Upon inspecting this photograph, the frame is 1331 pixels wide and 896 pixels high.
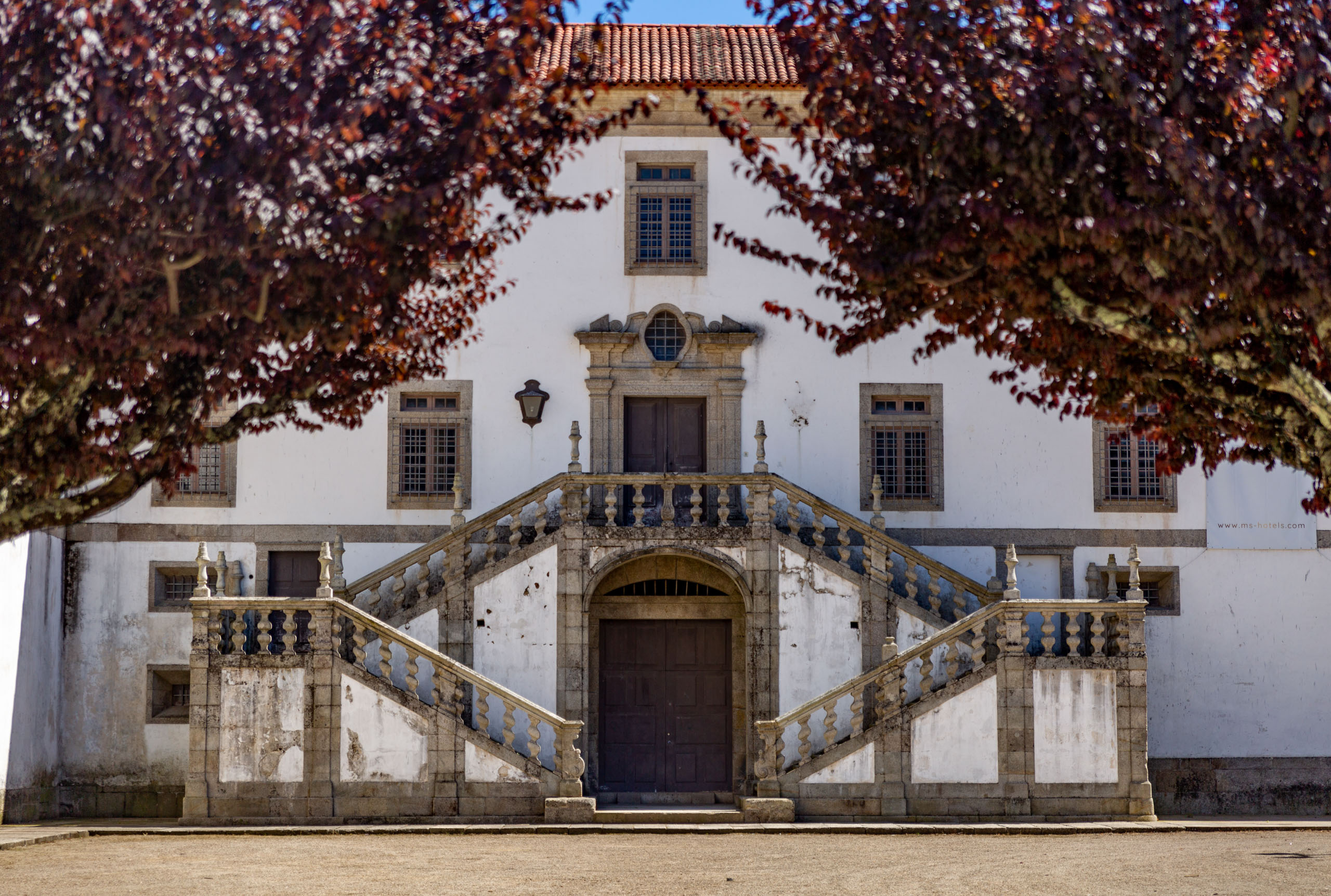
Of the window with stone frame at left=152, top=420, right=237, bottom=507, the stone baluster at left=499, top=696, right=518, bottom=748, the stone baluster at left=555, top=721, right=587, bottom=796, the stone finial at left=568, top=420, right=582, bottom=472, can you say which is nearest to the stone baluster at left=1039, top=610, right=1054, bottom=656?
the stone baluster at left=555, top=721, right=587, bottom=796

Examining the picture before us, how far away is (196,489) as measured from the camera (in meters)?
19.7

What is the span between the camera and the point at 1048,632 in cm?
1748

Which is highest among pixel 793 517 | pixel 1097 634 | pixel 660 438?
pixel 660 438

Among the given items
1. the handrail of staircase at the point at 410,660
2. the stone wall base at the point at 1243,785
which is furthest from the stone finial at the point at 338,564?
the stone wall base at the point at 1243,785

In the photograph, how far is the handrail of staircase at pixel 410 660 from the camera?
17031 millimetres

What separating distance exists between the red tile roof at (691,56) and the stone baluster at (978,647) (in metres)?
6.76

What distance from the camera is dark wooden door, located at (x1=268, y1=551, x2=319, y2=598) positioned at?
19641 mm

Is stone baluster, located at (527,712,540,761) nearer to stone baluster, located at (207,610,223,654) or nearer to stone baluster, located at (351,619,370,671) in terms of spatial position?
stone baluster, located at (351,619,370,671)

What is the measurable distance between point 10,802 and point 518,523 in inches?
247

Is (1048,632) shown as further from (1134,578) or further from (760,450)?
(760,450)

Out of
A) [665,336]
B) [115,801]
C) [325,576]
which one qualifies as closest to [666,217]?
[665,336]

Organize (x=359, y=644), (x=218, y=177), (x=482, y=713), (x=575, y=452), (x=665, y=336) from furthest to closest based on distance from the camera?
(x=665, y=336)
(x=575, y=452)
(x=359, y=644)
(x=482, y=713)
(x=218, y=177)

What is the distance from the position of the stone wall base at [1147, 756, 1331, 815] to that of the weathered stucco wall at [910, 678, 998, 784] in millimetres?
2986

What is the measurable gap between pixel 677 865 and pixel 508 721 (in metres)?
3.92
